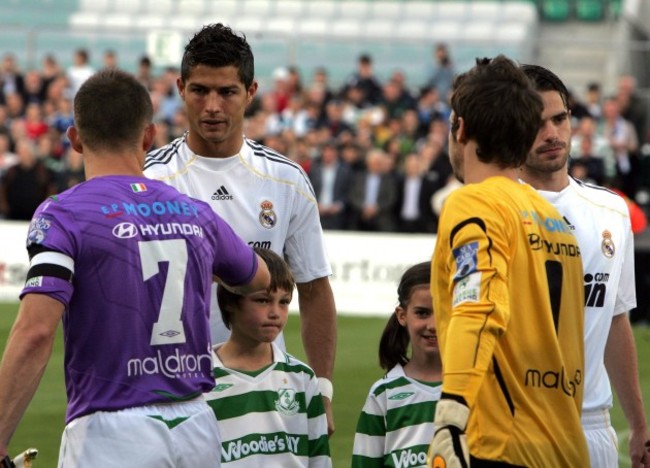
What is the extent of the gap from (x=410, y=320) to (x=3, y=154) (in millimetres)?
16491

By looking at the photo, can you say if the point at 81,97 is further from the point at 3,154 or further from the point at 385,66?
the point at 385,66

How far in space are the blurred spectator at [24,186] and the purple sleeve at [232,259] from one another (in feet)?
51.9

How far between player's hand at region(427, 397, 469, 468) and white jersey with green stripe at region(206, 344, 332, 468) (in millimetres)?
1436

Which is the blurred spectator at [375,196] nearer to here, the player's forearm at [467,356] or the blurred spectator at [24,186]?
the blurred spectator at [24,186]

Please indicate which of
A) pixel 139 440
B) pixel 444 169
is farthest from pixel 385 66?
pixel 139 440

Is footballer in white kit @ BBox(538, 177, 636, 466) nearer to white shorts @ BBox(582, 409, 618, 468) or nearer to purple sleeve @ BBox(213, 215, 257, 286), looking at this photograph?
→ white shorts @ BBox(582, 409, 618, 468)

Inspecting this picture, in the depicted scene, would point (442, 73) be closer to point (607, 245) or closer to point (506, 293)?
point (607, 245)

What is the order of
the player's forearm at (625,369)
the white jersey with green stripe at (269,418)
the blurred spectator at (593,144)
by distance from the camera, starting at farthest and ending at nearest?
1. the blurred spectator at (593,144)
2. the player's forearm at (625,369)
3. the white jersey with green stripe at (269,418)

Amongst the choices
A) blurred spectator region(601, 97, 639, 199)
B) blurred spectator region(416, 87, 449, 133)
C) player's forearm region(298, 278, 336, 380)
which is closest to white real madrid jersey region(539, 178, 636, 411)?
player's forearm region(298, 278, 336, 380)

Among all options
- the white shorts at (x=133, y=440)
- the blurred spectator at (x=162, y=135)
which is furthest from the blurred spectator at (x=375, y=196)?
the white shorts at (x=133, y=440)

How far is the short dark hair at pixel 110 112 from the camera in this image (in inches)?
175

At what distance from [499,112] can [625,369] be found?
1.85 metres

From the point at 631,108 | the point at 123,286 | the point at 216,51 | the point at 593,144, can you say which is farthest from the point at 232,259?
the point at 631,108

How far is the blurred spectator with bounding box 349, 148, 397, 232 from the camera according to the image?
19688 mm
